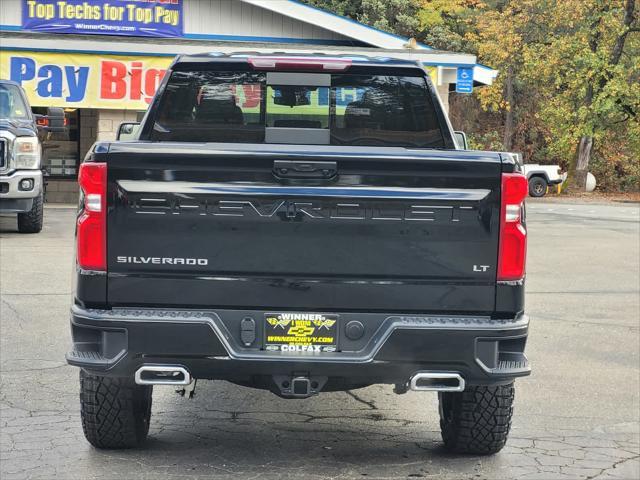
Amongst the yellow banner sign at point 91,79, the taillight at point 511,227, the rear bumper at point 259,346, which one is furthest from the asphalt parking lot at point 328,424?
the yellow banner sign at point 91,79

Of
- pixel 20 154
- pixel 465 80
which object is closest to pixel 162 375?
pixel 20 154

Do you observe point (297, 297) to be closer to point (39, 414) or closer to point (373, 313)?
point (373, 313)

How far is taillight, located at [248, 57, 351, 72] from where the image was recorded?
612cm

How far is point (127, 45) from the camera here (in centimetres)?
2484

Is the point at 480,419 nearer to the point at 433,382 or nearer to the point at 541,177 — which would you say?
the point at 433,382

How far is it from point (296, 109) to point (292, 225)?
1844mm

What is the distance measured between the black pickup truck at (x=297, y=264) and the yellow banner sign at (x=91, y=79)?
20575 millimetres

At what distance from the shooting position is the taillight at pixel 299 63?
20.1 ft

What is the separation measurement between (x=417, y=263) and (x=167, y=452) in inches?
71.2

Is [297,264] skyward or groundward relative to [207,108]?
groundward

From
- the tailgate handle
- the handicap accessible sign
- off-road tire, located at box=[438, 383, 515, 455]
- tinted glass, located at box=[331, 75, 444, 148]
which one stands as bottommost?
off-road tire, located at box=[438, 383, 515, 455]

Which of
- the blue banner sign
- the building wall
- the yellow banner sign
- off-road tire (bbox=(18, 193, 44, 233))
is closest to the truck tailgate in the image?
off-road tire (bbox=(18, 193, 44, 233))

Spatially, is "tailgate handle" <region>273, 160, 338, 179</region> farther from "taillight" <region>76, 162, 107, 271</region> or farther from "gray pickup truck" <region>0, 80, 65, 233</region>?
"gray pickup truck" <region>0, 80, 65, 233</region>

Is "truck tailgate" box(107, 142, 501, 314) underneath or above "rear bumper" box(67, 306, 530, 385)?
above
